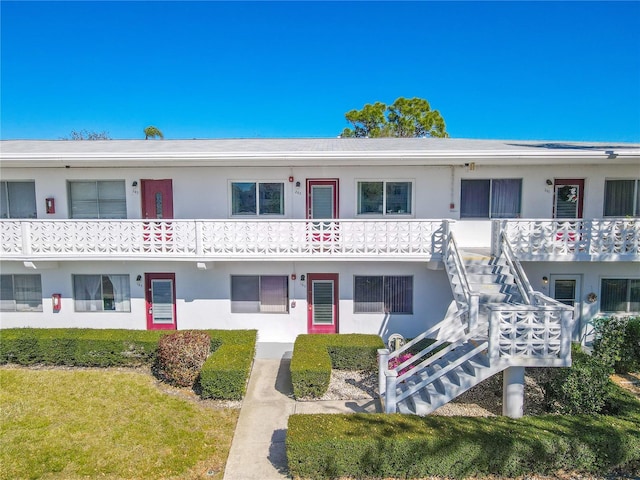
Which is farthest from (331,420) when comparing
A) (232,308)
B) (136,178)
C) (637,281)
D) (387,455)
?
(637,281)

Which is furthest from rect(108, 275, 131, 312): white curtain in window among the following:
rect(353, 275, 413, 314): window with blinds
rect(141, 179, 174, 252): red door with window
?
rect(353, 275, 413, 314): window with blinds

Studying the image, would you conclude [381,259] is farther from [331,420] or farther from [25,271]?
[25,271]

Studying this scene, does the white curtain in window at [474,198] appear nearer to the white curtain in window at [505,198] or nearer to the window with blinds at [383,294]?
the white curtain in window at [505,198]

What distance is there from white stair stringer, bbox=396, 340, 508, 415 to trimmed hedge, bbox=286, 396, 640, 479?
3.93 ft

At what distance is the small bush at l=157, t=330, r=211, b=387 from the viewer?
8.98 m

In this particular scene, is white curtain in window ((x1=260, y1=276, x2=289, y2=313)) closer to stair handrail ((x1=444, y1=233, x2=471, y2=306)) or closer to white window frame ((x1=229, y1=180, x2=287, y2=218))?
white window frame ((x1=229, y1=180, x2=287, y2=218))

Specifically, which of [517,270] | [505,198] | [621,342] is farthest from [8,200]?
[621,342]

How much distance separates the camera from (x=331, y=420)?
6355 mm

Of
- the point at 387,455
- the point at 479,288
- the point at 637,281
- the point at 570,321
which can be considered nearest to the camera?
the point at 387,455

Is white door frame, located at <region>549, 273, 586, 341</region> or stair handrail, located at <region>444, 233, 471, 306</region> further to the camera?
white door frame, located at <region>549, 273, 586, 341</region>

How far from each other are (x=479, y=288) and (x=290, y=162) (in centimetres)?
641

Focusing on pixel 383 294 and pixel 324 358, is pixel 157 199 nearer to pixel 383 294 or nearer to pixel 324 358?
pixel 324 358

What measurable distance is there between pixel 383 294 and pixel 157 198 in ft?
26.9

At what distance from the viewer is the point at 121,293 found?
1209cm
